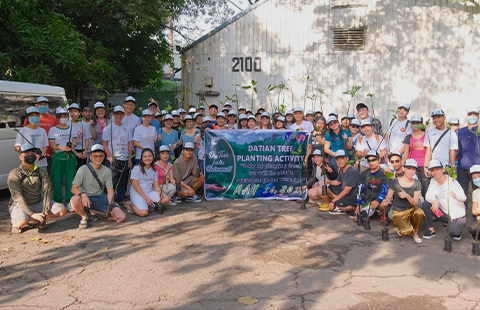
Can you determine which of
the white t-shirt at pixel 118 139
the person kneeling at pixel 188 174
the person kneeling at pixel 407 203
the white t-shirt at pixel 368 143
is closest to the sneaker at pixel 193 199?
the person kneeling at pixel 188 174

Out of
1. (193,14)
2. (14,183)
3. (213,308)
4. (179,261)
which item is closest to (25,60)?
(14,183)

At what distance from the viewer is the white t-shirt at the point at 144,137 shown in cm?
802

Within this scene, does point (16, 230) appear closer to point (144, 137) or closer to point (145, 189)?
point (145, 189)

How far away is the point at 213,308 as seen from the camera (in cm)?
418

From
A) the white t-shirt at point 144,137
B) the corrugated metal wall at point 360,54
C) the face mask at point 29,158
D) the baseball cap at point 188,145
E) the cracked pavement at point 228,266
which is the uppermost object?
the corrugated metal wall at point 360,54

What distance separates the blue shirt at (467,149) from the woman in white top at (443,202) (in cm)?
95

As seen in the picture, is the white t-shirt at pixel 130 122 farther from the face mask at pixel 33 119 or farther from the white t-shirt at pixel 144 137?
the face mask at pixel 33 119

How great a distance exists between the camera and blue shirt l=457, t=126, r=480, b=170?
7.09 metres

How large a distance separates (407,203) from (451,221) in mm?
614

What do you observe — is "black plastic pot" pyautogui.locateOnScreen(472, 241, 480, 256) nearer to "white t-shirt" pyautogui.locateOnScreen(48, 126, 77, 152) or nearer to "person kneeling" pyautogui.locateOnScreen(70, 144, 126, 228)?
"person kneeling" pyautogui.locateOnScreen(70, 144, 126, 228)

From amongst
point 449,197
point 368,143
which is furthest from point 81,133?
point 449,197

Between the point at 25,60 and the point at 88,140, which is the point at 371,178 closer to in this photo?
the point at 88,140

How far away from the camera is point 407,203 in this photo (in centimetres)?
643

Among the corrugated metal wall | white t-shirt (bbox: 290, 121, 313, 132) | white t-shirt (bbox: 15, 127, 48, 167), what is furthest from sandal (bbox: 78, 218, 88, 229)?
the corrugated metal wall
